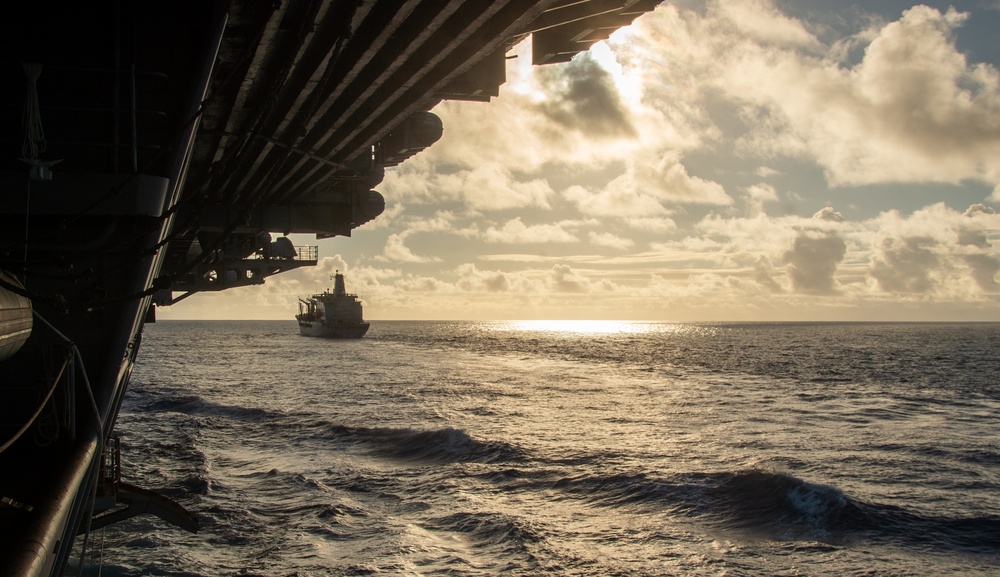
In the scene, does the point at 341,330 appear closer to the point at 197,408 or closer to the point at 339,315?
the point at 339,315

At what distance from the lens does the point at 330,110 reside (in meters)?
11.1

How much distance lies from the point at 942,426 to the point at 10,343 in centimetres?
3454

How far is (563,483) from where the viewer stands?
21.3m

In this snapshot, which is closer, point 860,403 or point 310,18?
Answer: point 310,18

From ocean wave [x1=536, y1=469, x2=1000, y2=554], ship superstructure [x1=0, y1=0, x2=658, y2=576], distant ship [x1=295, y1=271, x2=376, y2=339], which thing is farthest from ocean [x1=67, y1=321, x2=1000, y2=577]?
distant ship [x1=295, y1=271, x2=376, y2=339]

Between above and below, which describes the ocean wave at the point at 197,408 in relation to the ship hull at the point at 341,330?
below

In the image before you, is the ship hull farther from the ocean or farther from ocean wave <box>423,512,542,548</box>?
ocean wave <box>423,512,542,548</box>

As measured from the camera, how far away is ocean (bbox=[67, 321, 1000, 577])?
15.2 meters

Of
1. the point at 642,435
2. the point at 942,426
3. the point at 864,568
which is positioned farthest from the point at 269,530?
the point at 942,426

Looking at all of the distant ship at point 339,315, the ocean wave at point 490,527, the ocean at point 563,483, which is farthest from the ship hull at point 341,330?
the ocean wave at point 490,527

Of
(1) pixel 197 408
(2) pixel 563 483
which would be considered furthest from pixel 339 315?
(2) pixel 563 483

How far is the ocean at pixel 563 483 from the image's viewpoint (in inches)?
599

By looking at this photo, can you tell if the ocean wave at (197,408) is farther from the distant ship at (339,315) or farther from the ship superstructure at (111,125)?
the distant ship at (339,315)

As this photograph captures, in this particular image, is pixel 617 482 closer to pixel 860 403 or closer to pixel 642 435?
pixel 642 435
